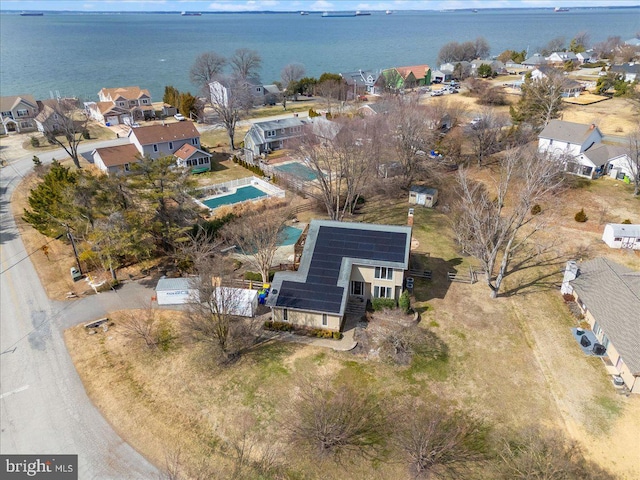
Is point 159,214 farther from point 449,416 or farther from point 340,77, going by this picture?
point 340,77

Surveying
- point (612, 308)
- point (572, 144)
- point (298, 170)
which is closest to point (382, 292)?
point (612, 308)

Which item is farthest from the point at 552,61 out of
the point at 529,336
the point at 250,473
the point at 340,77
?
the point at 250,473

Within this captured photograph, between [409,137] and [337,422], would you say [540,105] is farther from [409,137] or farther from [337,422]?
[337,422]

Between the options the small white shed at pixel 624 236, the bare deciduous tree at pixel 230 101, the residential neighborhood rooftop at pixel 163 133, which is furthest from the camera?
the bare deciduous tree at pixel 230 101

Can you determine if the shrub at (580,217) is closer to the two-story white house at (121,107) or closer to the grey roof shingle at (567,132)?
the grey roof shingle at (567,132)

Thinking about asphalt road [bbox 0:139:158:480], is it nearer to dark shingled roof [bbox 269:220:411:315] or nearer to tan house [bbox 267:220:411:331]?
tan house [bbox 267:220:411:331]

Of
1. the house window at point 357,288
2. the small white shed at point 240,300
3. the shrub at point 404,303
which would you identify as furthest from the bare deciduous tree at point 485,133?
the small white shed at point 240,300

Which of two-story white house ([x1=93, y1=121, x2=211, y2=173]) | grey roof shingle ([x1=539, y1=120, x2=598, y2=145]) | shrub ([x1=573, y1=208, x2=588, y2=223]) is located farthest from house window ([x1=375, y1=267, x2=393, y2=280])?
grey roof shingle ([x1=539, y1=120, x2=598, y2=145])
